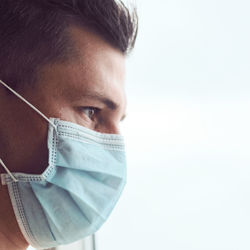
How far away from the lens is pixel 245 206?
113cm

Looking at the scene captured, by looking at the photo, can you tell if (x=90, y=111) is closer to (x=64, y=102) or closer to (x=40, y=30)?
(x=64, y=102)

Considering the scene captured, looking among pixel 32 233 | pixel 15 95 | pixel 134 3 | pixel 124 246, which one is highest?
Answer: pixel 134 3

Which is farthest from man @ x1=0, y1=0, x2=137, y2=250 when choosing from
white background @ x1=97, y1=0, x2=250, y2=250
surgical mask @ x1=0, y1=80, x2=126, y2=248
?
white background @ x1=97, y1=0, x2=250, y2=250

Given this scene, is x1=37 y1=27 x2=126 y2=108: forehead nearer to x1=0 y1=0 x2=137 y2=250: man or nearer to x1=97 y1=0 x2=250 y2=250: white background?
x1=0 y1=0 x2=137 y2=250: man

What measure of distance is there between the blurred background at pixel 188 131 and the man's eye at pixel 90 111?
367 mm

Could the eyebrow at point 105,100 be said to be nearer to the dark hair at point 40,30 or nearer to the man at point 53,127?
the man at point 53,127

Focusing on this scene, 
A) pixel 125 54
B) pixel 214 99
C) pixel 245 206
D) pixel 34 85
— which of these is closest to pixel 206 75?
pixel 214 99

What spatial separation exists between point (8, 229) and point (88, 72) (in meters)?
0.47

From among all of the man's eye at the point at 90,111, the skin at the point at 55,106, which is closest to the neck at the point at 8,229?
the skin at the point at 55,106

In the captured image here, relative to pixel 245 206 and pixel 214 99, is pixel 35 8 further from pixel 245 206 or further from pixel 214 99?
pixel 245 206

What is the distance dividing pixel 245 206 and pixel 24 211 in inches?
25.0

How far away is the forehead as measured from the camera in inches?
39.4

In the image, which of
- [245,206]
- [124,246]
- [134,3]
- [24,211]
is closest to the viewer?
[24,211]

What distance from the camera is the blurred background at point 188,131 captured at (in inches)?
46.0
